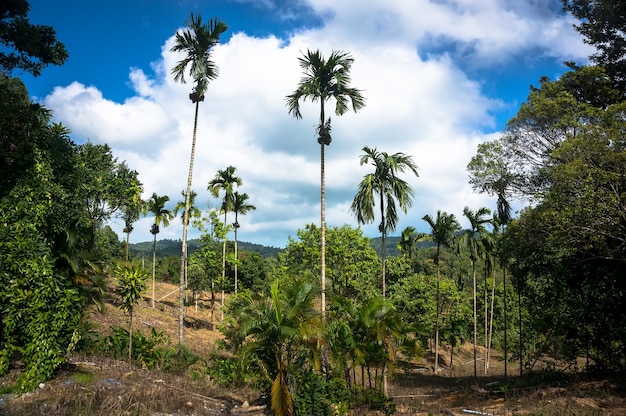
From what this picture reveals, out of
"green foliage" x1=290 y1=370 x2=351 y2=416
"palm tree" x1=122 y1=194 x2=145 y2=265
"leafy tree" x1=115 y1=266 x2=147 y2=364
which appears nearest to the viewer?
"green foliage" x1=290 y1=370 x2=351 y2=416

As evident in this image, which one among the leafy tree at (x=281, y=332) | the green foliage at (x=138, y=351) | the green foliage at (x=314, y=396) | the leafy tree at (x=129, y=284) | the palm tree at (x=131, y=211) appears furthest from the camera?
the palm tree at (x=131, y=211)

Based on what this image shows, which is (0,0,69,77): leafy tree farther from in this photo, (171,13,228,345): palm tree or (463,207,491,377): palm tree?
(463,207,491,377): palm tree

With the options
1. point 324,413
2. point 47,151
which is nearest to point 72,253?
point 47,151

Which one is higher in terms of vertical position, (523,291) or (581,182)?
(581,182)

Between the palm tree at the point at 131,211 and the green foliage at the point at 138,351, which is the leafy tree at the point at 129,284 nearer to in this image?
the green foliage at the point at 138,351

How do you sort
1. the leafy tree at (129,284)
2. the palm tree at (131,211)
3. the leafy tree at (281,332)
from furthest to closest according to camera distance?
1. the palm tree at (131,211)
2. the leafy tree at (129,284)
3. the leafy tree at (281,332)

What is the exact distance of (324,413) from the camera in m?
13.0

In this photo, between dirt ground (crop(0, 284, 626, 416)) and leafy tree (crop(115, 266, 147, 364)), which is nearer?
dirt ground (crop(0, 284, 626, 416))

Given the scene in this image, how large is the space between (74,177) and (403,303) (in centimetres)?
2836

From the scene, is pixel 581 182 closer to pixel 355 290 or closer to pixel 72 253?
pixel 355 290

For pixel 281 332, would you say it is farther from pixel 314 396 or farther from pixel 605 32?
pixel 605 32

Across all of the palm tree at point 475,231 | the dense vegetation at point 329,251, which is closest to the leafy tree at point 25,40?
the dense vegetation at point 329,251

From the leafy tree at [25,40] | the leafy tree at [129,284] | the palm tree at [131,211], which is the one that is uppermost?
the leafy tree at [25,40]

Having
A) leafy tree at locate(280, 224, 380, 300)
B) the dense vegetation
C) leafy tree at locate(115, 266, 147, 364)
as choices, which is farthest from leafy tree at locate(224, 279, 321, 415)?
leafy tree at locate(280, 224, 380, 300)
